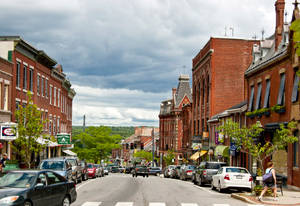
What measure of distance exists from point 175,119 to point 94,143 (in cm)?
2053

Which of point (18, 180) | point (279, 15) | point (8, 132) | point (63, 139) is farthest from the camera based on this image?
point (63, 139)

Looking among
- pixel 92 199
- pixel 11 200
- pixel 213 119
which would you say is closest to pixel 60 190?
pixel 11 200

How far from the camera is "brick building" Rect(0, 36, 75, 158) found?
37.3 meters

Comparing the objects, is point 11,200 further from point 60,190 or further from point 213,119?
point 213,119

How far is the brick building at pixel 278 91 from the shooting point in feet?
89.8

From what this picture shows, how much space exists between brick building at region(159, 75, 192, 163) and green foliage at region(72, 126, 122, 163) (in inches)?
546

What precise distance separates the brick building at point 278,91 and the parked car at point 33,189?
53.6 feet

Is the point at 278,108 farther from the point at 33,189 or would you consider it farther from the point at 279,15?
the point at 33,189

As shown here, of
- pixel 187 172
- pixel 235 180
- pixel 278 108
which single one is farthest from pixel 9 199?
pixel 187 172

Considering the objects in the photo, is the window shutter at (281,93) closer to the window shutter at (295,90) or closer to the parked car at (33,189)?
the window shutter at (295,90)

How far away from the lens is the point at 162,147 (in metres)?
103

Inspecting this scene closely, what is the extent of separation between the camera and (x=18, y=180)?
13266mm

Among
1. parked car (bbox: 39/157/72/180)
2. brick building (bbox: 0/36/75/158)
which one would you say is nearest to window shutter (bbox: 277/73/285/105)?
parked car (bbox: 39/157/72/180)

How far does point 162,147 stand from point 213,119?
5070 centimetres
